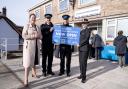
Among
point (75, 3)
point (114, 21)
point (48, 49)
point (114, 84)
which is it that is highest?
point (75, 3)

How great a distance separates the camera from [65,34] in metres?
7.79

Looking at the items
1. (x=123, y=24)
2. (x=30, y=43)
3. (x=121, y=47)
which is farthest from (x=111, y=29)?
(x=30, y=43)

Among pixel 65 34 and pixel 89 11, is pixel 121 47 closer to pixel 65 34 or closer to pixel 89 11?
pixel 65 34

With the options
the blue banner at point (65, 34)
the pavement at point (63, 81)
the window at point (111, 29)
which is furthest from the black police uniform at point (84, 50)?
the window at point (111, 29)

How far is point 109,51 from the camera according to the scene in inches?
511

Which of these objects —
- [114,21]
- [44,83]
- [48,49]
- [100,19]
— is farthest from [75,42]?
[100,19]

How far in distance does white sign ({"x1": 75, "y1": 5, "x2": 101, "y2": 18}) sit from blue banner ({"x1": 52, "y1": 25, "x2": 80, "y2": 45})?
8490mm

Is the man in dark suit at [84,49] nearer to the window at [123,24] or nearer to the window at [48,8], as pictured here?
the window at [123,24]

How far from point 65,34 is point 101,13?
8.37 metres

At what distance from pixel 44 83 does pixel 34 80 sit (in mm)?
489

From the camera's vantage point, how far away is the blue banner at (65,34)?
24.9 ft

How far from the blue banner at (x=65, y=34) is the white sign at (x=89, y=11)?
849 centimetres

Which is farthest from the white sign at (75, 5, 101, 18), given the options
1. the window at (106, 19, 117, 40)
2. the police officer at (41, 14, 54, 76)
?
the police officer at (41, 14, 54, 76)

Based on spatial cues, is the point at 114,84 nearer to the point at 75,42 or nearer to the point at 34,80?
the point at 75,42
